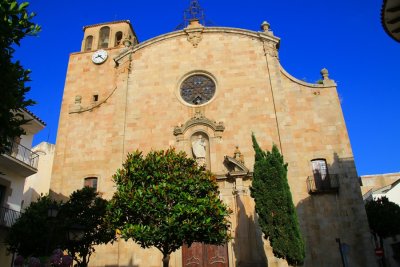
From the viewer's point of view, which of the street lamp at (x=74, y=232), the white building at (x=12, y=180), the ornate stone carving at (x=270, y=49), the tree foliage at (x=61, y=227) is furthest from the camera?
the ornate stone carving at (x=270, y=49)

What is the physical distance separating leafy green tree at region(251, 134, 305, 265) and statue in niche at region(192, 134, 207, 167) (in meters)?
3.91

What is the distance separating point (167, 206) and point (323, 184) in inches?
313

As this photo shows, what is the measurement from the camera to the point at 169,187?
12.4 metres

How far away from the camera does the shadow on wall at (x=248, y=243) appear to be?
15.5 metres

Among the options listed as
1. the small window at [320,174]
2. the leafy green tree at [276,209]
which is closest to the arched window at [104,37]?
the leafy green tree at [276,209]

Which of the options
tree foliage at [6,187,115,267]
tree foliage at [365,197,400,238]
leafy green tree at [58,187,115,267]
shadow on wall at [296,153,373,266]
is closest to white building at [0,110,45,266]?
tree foliage at [6,187,115,267]

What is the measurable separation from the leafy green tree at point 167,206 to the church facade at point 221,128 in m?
4.23

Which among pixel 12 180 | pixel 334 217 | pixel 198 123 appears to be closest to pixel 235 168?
pixel 198 123

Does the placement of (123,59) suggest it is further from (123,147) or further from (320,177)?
(320,177)

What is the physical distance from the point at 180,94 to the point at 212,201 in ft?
30.0

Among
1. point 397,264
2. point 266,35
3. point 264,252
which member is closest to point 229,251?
point 264,252

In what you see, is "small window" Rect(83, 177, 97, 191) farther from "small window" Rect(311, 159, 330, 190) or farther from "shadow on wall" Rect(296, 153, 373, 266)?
"small window" Rect(311, 159, 330, 190)

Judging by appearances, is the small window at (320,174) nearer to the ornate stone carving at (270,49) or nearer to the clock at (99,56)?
the ornate stone carving at (270,49)

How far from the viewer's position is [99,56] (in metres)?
23.5
